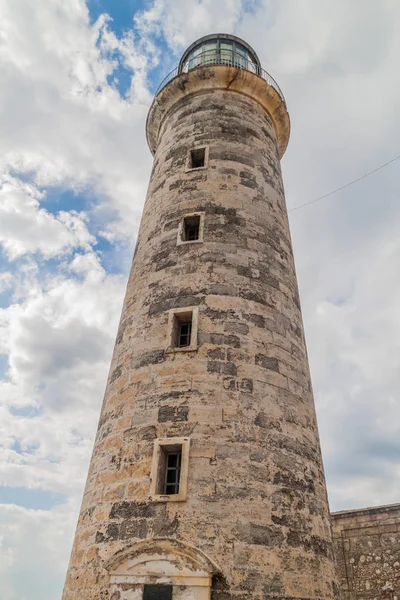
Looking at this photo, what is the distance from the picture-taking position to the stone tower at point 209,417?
21.6 feet

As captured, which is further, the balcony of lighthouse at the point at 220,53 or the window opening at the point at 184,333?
the balcony of lighthouse at the point at 220,53

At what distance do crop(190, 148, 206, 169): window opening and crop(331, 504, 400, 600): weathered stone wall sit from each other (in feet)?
29.0

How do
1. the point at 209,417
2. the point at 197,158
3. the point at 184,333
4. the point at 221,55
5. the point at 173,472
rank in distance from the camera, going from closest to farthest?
the point at 173,472 < the point at 209,417 < the point at 184,333 < the point at 197,158 < the point at 221,55

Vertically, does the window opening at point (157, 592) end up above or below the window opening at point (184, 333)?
below

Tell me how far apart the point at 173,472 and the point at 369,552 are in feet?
21.1

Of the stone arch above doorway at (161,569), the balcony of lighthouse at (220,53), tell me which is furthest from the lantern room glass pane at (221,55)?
the stone arch above doorway at (161,569)

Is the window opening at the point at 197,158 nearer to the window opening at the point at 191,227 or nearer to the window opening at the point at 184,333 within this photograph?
the window opening at the point at 191,227

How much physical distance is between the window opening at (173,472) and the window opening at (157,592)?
1.23 m

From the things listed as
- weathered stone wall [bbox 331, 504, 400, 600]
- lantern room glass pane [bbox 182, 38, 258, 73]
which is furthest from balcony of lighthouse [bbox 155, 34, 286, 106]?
weathered stone wall [bbox 331, 504, 400, 600]

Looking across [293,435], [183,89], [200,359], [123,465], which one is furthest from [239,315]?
[183,89]

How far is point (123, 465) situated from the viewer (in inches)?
298

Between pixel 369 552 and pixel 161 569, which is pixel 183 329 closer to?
pixel 161 569

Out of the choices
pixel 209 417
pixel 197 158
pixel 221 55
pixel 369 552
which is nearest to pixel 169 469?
pixel 209 417

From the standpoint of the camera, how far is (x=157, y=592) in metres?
6.27
